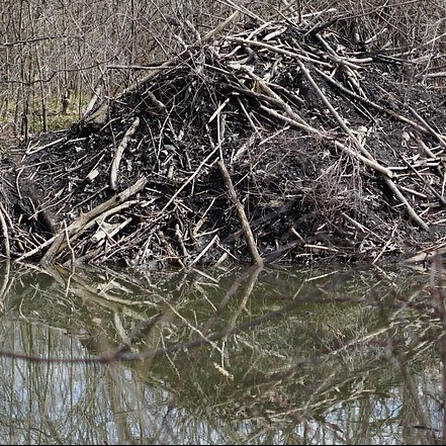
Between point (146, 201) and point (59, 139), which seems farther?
point (59, 139)

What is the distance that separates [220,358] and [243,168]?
350 cm

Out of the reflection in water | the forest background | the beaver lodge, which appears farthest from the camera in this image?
the forest background

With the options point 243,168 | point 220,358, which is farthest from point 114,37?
point 220,358

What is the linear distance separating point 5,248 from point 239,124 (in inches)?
115

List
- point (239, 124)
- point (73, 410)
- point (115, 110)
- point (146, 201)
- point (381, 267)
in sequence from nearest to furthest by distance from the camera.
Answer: point (73, 410)
point (381, 267)
point (146, 201)
point (239, 124)
point (115, 110)

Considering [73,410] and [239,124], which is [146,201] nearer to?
[239,124]

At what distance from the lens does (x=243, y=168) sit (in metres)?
8.80

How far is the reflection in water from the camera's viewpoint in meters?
4.41

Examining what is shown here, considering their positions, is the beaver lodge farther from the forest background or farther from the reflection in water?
the forest background

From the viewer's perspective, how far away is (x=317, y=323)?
6469mm

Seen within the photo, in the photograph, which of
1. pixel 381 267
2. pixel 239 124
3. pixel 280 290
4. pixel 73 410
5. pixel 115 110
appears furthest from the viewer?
pixel 115 110

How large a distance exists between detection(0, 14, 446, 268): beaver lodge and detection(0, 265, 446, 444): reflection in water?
0.50 m

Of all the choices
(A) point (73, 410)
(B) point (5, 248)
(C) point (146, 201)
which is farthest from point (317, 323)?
(B) point (5, 248)

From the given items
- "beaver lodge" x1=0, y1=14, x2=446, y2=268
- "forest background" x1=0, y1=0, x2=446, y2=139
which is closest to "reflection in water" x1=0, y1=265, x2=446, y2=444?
"beaver lodge" x1=0, y1=14, x2=446, y2=268
